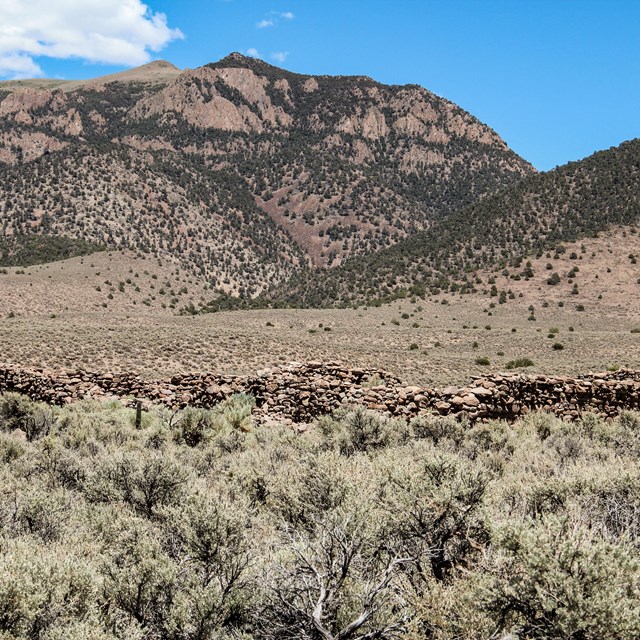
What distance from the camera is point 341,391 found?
15.8m

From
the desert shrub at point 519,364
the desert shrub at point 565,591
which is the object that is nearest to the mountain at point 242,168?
the desert shrub at point 519,364

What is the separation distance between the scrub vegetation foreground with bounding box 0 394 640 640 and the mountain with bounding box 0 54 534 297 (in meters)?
69.4

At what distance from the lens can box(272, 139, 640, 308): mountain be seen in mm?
60375

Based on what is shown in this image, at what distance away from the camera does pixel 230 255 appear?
8694 cm

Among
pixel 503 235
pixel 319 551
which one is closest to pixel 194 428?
pixel 319 551

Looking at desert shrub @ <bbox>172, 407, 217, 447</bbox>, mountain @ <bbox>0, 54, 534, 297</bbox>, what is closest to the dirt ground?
desert shrub @ <bbox>172, 407, 217, 447</bbox>

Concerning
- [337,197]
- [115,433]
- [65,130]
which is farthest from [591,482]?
[65,130]

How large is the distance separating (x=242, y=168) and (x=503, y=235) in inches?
2668

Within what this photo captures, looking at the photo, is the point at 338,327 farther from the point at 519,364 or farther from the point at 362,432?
the point at 362,432

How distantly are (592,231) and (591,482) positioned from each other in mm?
62218

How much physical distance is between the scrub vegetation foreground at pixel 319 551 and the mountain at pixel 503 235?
166 feet

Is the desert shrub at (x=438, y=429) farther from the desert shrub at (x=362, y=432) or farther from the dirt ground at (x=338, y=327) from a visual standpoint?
the dirt ground at (x=338, y=327)

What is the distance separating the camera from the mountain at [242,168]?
267 ft

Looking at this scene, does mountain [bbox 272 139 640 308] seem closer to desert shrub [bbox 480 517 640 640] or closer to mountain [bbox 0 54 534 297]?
mountain [bbox 0 54 534 297]
